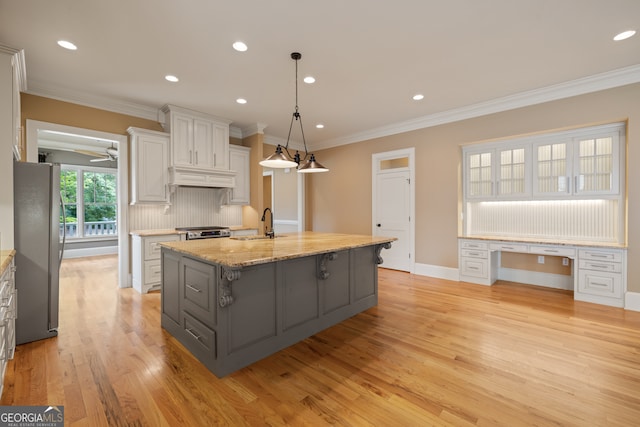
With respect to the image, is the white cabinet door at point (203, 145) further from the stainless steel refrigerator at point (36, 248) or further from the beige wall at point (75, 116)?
the stainless steel refrigerator at point (36, 248)

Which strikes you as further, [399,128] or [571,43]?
[399,128]

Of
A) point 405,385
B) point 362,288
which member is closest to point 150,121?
point 362,288

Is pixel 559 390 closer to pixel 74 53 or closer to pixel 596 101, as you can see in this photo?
pixel 596 101

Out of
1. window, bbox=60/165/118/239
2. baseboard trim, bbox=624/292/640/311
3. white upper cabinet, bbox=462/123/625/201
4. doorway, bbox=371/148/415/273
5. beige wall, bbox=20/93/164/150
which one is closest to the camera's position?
baseboard trim, bbox=624/292/640/311

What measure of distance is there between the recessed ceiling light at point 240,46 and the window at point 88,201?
7.29m

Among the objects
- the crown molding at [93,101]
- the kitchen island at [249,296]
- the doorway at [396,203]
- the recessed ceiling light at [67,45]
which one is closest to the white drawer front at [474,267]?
the doorway at [396,203]

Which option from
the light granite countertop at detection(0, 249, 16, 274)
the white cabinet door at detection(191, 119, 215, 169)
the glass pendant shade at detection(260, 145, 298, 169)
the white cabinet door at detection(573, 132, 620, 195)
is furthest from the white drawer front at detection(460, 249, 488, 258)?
the light granite countertop at detection(0, 249, 16, 274)

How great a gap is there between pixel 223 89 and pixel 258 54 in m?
1.09

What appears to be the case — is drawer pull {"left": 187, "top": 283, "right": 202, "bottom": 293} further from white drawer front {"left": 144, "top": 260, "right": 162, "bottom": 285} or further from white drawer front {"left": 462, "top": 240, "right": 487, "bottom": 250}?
white drawer front {"left": 462, "top": 240, "right": 487, "bottom": 250}

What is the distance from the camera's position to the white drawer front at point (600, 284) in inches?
137

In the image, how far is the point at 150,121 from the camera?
461 cm

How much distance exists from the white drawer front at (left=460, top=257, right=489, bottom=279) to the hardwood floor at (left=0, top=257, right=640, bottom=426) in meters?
1.10

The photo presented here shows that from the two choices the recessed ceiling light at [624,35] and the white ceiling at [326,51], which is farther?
the recessed ceiling light at [624,35]

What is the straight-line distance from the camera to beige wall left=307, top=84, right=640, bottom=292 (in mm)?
3406
